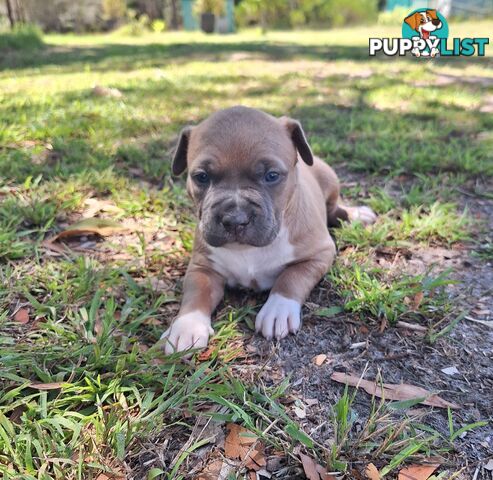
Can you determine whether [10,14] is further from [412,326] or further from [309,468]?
[309,468]

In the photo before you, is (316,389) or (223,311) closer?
(316,389)

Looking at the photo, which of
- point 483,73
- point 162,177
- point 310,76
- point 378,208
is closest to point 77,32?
point 310,76

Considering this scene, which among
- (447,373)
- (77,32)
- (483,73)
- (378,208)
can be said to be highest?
(77,32)

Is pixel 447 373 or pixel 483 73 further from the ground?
pixel 483 73

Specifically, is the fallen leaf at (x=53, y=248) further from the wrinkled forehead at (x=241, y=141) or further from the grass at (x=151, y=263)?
the wrinkled forehead at (x=241, y=141)

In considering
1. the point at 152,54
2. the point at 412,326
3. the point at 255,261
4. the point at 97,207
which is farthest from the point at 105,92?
the point at 152,54

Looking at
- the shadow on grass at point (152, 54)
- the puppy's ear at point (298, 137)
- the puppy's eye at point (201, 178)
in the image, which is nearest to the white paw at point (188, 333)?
the puppy's eye at point (201, 178)

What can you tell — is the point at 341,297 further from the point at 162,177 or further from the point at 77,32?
the point at 77,32

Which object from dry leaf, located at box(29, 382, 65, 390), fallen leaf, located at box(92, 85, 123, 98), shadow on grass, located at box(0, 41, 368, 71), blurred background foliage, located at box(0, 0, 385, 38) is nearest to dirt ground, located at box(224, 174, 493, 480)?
dry leaf, located at box(29, 382, 65, 390)
